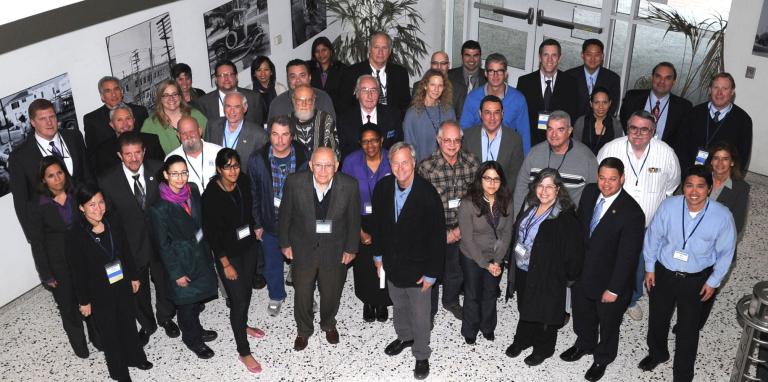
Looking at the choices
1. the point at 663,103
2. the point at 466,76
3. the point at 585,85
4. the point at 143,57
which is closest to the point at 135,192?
the point at 143,57

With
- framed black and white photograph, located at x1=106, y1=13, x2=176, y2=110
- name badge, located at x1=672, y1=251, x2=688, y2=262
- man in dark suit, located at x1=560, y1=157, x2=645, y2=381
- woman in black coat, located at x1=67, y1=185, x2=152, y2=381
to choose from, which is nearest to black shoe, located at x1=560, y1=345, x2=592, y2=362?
man in dark suit, located at x1=560, y1=157, x2=645, y2=381

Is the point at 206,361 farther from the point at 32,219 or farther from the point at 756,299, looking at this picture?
the point at 756,299

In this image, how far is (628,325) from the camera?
5.66m

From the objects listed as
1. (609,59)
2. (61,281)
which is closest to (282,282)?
(61,281)

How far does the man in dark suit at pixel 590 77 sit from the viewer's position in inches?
261

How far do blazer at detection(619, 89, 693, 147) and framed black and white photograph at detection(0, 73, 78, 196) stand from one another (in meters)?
4.90

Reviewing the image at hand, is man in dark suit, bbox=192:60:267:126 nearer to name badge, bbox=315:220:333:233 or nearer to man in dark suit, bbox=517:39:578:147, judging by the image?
name badge, bbox=315:220:333:233

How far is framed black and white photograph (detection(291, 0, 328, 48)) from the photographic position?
8875 millimetres

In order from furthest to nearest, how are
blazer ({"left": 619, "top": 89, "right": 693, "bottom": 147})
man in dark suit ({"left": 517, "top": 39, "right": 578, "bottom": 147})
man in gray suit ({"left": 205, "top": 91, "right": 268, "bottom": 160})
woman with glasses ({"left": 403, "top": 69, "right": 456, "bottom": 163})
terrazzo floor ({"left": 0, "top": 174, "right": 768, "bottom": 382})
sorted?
man in dark suit ({"left": 517, "top": 39, "right": 578, "bottom": 147})
blazer ({"left": 619, "top": 89, "right": 693, "bottom": 147})
woman with glasses ({"left": 403, "top": 69, "right": 456, "bottom": 163})
man in gray suit ({"left": 205, "top": 91, "right": 268, "bottom": 160})
terrazzo floor ({"left": 0, "top": 174, "right": 768, "bottom": 382})

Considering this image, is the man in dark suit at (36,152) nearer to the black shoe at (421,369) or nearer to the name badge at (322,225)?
the name badge at (322,225)

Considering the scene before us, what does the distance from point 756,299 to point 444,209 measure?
2650 millimetres

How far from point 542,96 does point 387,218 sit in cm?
255

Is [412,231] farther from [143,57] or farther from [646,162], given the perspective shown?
[143,57]

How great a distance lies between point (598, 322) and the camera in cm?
506
